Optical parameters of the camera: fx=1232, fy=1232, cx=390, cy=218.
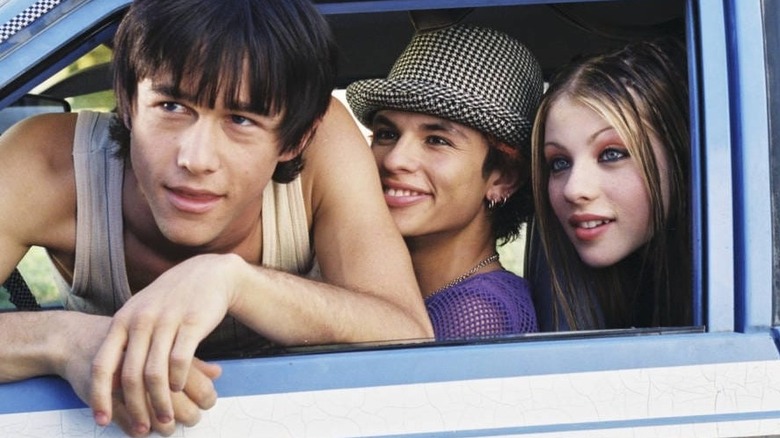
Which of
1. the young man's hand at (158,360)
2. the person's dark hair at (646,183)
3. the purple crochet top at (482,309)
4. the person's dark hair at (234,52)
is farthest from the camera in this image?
the purple crochet top at (482,309)

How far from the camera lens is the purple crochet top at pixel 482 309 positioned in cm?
269

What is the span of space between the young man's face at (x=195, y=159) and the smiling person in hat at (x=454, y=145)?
62 cm

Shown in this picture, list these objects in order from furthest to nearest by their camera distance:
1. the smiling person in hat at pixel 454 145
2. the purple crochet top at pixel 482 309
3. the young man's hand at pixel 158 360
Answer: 1. the smiling person in hat at pixel 454 145
2. the purple crochet top at pixel 482 309
3. the young man's hand at pixel 158 360

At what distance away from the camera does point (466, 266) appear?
3113mm

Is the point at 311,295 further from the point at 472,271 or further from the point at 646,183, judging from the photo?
the point at 472,271

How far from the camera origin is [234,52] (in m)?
2.29

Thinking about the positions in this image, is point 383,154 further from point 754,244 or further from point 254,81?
point 754,244

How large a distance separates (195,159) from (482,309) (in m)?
0.80

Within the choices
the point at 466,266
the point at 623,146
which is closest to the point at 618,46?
the point at 623,146

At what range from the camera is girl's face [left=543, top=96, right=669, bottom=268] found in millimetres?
2566

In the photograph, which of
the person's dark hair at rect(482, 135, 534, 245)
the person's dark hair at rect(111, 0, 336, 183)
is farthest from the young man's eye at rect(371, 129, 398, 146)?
the person's dark hair at rect(111, 0, 336, 183)

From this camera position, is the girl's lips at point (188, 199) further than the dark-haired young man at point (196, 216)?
Yes

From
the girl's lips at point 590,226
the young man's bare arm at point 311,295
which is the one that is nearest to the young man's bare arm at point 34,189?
the young man's bare arm at point 311,295

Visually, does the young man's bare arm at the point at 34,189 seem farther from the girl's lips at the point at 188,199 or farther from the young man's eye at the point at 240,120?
the young man's eye at the point at 240,120
